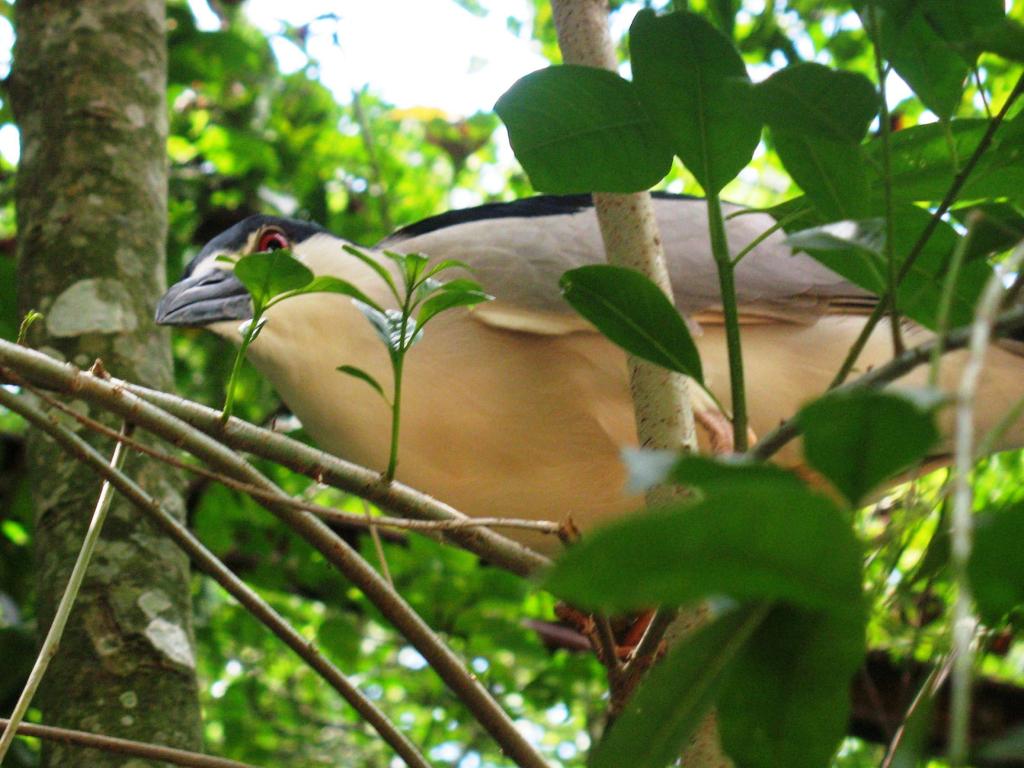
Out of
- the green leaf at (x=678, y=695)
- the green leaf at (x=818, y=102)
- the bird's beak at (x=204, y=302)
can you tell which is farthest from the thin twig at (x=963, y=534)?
the bird's beak at (x=204, y=302)

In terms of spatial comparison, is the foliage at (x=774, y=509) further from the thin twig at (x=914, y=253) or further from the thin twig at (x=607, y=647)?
the thin twig at (x=607, y=647)

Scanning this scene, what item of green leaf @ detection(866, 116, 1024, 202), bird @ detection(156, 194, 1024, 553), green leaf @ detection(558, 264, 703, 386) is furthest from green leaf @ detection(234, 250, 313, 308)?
bird @ detection(156, 194, 1024, 553)

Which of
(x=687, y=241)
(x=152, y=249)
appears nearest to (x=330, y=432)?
(x=152, y=249)

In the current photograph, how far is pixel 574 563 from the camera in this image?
0.49 m

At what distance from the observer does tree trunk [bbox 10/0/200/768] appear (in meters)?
1.68

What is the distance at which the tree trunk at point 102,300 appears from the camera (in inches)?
66.1

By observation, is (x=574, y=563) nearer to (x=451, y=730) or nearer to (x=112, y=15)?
(x=112, y=15)

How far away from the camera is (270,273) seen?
1.06 meters

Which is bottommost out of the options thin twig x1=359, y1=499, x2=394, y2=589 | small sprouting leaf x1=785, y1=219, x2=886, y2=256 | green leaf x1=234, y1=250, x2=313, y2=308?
thin twig x1=359, y1=499, x2=394, y2=589

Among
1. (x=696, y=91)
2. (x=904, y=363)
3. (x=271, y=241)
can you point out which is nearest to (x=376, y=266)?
(x=696, y=91)

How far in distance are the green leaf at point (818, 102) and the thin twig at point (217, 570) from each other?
0.63 m

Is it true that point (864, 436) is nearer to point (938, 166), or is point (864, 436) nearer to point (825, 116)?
point (825, 116)

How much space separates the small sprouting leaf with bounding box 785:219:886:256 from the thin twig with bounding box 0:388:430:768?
62cm

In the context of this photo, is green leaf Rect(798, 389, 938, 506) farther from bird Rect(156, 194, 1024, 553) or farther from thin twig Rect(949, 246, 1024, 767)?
bird Rect(156, 194, 1024, 553)
